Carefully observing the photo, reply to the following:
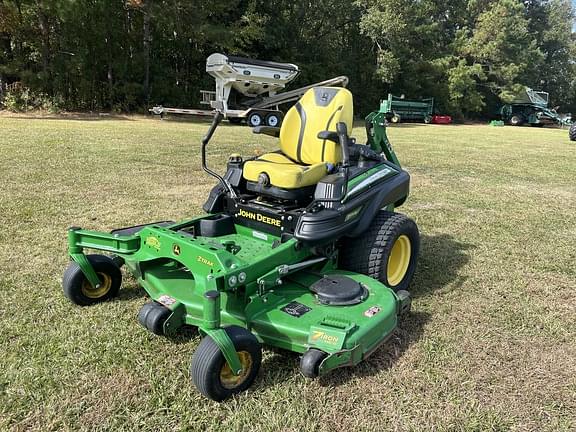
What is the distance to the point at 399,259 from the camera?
145 inches

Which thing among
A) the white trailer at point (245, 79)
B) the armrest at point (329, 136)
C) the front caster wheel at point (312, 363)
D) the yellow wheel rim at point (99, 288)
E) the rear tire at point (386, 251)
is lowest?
the yellow wheel rim at point (99, 288)

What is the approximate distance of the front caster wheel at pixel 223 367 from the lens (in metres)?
2.19

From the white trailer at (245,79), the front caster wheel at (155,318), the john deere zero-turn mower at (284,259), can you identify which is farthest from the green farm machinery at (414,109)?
the front caster wheel at (155,318)

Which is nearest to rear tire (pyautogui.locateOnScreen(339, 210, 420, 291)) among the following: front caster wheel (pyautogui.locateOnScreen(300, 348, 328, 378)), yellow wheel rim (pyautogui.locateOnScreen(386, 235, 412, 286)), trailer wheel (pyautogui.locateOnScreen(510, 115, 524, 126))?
yellow wheel rim (pyautogui.locateOnScreen(386, 235, 412, 286))

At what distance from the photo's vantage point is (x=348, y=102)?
3660mm

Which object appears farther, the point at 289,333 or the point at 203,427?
the point at 289,333

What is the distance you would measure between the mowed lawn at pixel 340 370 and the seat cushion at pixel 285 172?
3.60 feet

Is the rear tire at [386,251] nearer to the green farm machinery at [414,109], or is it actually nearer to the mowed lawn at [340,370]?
the mowed lawn at [340,370]

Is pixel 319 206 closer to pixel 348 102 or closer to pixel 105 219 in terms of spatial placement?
pixel 348 102

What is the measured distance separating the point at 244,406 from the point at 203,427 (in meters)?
0.21

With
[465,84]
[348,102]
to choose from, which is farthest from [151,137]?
[465,84]

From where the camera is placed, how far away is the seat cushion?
3256 millimetres

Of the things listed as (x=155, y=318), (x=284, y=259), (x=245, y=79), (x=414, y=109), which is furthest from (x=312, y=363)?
(x=414, y=109)

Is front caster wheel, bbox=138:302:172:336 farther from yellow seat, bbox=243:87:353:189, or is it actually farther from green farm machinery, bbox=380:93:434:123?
green farm machinery, bbox=380:93:434:123
